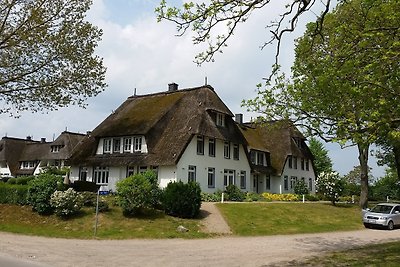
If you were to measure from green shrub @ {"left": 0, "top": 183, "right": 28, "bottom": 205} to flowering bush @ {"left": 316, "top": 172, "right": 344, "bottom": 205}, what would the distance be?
2397cm

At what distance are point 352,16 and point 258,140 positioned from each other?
3547 centimetres

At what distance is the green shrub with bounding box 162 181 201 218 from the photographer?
25.0 meters

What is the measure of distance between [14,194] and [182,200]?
1075 cm

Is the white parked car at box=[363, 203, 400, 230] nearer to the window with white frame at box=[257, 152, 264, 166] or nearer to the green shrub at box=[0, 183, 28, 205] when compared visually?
the window with white frame at box=[257, 152, 264, 166]

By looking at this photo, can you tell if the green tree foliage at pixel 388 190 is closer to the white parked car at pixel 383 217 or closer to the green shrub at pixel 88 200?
the white parked car at pixel 383 217

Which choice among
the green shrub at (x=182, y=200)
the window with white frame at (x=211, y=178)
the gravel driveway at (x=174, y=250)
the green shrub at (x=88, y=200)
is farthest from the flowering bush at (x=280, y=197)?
the green shrub at (x=88, y=200)

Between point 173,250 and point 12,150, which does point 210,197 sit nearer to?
point 173,250

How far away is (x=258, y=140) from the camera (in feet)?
162

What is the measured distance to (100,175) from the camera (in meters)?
39.5

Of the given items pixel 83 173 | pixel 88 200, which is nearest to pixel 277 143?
pixel 83 173

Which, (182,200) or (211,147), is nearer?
(182,200)

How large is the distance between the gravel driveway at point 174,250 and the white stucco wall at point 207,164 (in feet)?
46.8

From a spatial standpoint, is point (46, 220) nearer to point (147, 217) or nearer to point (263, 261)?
point (147, 217)

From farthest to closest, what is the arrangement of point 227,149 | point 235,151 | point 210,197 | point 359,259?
point 235,151, point 227,149, point 210,197, point 359,259
